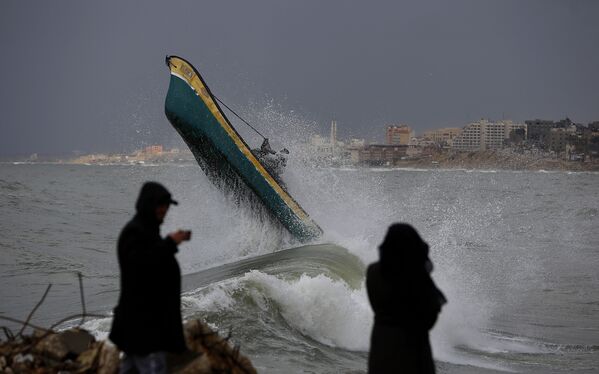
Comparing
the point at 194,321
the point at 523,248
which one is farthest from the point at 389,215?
the point at 194,321

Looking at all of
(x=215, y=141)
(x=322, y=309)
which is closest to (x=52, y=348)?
(x=322, y=309)

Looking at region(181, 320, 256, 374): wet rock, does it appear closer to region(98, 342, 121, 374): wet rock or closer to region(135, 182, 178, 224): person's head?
region(98, 342, 121, 374): wet rock

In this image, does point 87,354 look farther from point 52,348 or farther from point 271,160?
point 271,160

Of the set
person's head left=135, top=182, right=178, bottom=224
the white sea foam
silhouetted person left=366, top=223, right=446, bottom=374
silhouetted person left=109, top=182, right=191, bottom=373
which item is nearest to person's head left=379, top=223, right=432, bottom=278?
silhouetted person left=366, top=223, right=446, bottom=374

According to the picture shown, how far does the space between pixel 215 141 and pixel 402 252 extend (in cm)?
1403

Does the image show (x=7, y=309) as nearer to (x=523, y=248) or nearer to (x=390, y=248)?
(x=390, y=248)

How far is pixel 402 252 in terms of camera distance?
4.33m

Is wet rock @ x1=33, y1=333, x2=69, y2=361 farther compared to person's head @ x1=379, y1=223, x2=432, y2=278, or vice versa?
wet rock @ x1=33, y1=333, x2=69, y2=361

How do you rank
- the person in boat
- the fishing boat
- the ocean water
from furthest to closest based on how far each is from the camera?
the person in boat, the fishing boat, the ocean water

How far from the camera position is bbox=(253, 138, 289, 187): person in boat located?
18844 millimetres

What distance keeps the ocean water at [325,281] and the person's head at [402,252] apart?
3.70 m

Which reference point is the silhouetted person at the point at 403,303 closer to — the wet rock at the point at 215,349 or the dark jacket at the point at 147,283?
the wet rock at the point at 215,349

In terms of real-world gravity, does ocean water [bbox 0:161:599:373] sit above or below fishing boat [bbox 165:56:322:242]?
below

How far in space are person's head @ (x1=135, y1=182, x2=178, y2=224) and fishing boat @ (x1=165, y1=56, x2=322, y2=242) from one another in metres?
13.6
